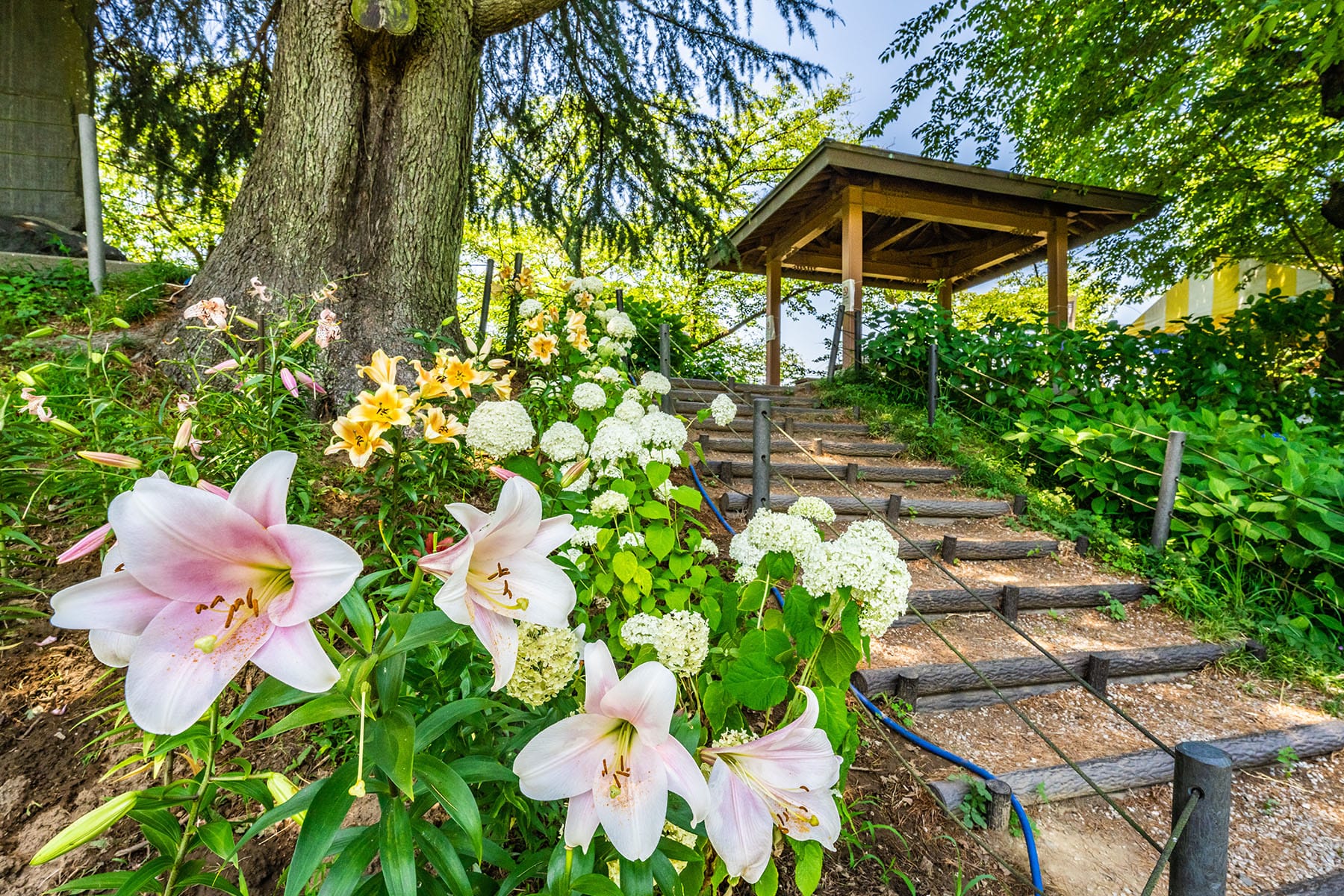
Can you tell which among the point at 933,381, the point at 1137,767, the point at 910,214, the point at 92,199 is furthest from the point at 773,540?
the point at 910,214

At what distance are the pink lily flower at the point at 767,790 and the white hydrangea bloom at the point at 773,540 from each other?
0.41 m

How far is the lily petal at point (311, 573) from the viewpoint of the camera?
491 mm

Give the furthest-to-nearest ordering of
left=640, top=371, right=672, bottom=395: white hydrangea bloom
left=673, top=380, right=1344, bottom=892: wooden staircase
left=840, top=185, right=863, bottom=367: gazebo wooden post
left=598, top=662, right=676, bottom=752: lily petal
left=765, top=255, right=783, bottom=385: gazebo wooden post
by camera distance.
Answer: left=765, top=255, right=783, bottom=385: gazebo wooden post → left=840, top=185, right=863, bottom=367: gazebo wooden post → left=640, top=371, right=672, bottom=395: white hydrangea bloom → left=673, top=380, right=1344, bottom=892: wooden staircase → left=598, top=662, right=676, bottom=752: lily petal

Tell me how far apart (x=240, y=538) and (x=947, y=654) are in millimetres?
2781

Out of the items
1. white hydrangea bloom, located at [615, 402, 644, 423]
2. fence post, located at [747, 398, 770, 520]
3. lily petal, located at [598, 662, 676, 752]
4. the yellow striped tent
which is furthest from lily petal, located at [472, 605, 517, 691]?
the yellow striped tent

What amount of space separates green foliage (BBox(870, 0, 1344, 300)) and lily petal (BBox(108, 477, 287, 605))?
6.85m

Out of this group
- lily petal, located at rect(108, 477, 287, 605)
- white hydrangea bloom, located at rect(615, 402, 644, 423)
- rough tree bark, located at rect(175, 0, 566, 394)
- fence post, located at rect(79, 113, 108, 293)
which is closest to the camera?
lily petal, located at rect(108, 477, 287, 605)

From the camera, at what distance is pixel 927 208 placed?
21.7ft

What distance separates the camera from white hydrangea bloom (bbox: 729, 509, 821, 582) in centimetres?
114

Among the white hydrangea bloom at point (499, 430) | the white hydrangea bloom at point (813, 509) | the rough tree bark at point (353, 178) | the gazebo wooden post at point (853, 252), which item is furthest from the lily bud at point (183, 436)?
the gazebo wooden post at point (853, 252)

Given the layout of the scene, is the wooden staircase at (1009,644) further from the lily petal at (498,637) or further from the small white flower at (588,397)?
the lily petal at (498,637)

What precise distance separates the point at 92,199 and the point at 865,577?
4.69 metres

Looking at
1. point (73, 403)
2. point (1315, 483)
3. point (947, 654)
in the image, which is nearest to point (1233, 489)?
point (1315, 483)

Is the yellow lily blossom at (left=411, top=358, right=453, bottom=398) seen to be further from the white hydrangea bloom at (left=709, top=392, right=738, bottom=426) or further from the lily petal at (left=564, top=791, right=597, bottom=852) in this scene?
the white hydrangea bloom at (left=709, top=392, right=738, bottom=426)
